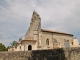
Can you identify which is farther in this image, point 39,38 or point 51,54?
point 39,38

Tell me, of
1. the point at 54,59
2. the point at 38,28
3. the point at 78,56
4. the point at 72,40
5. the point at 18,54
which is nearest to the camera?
the point at 78,56

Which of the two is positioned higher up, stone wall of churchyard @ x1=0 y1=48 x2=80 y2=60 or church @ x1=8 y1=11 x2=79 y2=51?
church @ x1=8 y1=11 x2=79 y2=51

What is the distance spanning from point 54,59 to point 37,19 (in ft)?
92.4

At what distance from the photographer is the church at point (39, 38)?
134 ft

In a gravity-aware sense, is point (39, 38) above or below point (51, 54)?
above

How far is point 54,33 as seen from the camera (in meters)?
44.8

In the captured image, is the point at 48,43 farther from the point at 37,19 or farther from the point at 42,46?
the point at 37,19

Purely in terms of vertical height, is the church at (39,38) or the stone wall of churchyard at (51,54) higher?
the church at (39,38)

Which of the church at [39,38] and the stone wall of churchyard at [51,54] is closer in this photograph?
the stone wall of churchyard at [51,54]

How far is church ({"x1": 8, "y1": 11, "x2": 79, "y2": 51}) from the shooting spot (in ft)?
134

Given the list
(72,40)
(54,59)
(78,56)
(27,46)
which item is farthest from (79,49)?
(72,40)

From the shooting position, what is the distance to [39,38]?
1660 inches

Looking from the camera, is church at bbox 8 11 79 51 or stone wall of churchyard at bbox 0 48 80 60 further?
church at bbox 8 11 79 51

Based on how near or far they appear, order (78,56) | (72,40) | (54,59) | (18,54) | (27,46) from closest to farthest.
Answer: (78,56) < (54,59) < (18,54) < (27,46) < (72,40)
